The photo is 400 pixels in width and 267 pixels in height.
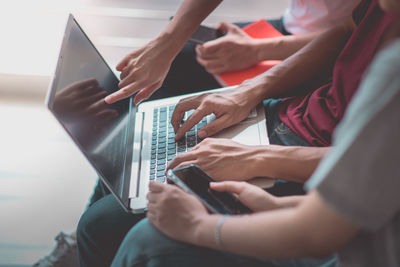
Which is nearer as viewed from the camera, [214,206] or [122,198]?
[214,206]

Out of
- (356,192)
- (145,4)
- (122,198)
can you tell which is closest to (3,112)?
(145,4)

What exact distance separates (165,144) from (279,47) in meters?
0.55

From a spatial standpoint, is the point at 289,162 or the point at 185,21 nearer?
the point at 289,162

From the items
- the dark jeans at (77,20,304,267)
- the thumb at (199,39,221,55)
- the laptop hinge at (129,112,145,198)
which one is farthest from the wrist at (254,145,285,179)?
the thumb at (199,39,221,55)

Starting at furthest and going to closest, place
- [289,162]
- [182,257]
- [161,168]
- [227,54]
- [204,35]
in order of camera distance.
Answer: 1. [204,35]
2. [227,54]
3. [161,168]
4. [289,162]
5. [182,257]

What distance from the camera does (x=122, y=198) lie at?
0.84 meters

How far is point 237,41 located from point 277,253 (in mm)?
846

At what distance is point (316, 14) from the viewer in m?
1.17

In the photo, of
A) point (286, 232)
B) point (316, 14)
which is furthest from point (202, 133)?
point (316, 14)

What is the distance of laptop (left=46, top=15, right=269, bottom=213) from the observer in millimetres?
767

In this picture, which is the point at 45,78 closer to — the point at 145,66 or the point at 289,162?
the point at 145,66

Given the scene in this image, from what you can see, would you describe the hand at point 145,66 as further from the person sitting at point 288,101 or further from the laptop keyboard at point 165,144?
the laptop keyboard at point 165,144

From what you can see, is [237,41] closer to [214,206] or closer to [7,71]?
[214,206]

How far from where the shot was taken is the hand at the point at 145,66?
933 mm
